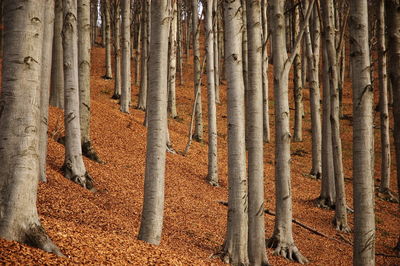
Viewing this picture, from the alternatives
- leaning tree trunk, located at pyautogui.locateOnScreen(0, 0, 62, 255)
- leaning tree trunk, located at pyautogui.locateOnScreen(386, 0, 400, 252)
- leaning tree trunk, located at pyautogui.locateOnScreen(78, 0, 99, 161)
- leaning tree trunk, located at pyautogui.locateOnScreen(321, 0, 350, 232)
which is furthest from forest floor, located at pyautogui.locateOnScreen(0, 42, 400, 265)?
leaning tree trunk, located at pyautogui.locateOnScreen(386, 0, 400, 252)

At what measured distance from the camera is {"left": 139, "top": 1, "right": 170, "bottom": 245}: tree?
5.33 metres

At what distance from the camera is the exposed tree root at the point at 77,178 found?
331 inches

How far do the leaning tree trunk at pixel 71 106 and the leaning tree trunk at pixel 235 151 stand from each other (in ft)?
11.8

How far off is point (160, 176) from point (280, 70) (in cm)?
329

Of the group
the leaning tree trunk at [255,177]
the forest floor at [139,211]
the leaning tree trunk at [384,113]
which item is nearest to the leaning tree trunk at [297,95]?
the forest floor at [139,211]

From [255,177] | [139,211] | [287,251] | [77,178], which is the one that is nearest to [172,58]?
[77,178]

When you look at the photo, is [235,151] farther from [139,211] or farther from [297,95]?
[297,95]

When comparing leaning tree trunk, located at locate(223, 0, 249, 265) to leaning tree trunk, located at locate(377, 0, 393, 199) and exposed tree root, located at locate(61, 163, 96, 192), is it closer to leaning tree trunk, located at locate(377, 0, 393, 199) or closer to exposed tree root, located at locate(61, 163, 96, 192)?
exposed tree root, located at locate(61, 163, 96, 192)

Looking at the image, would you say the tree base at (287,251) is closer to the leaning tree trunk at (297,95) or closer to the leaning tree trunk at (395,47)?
the leaning tree trunk at (395,47)

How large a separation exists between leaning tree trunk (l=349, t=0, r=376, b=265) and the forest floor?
1976 mm

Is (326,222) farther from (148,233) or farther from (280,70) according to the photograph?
(148,233)

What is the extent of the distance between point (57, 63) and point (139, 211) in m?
5.91

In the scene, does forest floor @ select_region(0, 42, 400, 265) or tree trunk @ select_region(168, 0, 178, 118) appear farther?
tree trunk @ select_region(168, 0, 178, 118)

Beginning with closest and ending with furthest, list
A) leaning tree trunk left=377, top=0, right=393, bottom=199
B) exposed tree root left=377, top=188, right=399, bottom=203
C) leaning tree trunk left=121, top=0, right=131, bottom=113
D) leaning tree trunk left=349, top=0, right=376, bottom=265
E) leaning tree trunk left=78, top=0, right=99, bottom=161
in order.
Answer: leaning tree trunk left=349, top=0, right=376, bottom=265, leaning tree trunk left=78, top=0, right=99, bottom=161, leaning tree trunk left=377, top=0, right=393, bottom=199, exposed tree root left=377, top=188, right=399, bottom=203, leaning tree trunk left=121, top=0, right=131, bottom=113
